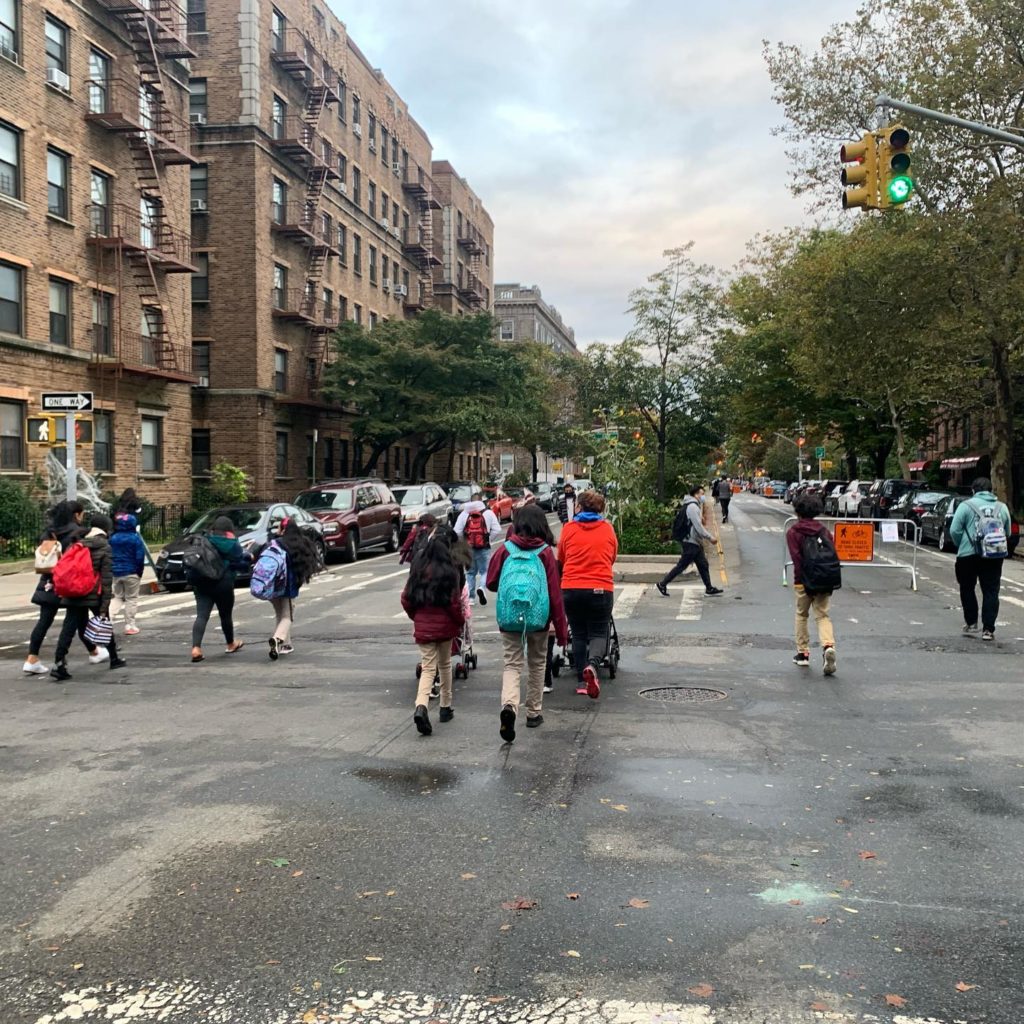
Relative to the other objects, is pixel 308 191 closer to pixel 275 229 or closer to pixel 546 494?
pixel 275 229

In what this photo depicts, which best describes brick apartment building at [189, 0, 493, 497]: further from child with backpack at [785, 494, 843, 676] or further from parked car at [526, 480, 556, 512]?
child with backpack at [785, 494, 843, 676]

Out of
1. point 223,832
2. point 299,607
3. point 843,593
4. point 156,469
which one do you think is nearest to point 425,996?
point 223,832

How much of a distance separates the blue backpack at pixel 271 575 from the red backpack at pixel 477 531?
229cm

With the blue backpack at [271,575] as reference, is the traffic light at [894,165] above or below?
above

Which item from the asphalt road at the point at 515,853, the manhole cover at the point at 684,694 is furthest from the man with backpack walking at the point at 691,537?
the manhole cover at the point at 684,694

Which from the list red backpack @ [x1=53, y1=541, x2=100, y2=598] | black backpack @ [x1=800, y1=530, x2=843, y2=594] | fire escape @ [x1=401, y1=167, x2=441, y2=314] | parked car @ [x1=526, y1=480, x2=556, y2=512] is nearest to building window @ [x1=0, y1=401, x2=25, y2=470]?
red backpack @ [x1=53, y1=541, x2=100, y2=598]

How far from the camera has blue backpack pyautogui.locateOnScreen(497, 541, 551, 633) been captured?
22.7 feet

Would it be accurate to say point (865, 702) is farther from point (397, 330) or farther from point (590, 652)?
point (397, 330)

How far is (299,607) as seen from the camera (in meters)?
15.0

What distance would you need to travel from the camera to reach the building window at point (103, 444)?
88.7ft

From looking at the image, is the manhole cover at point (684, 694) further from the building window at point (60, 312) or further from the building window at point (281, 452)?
the building window at point (281, 452)

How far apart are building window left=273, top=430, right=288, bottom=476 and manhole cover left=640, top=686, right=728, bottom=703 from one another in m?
31.0

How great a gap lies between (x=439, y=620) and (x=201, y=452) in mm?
31884

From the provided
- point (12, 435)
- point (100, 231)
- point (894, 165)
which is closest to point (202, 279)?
point (100, 231)
